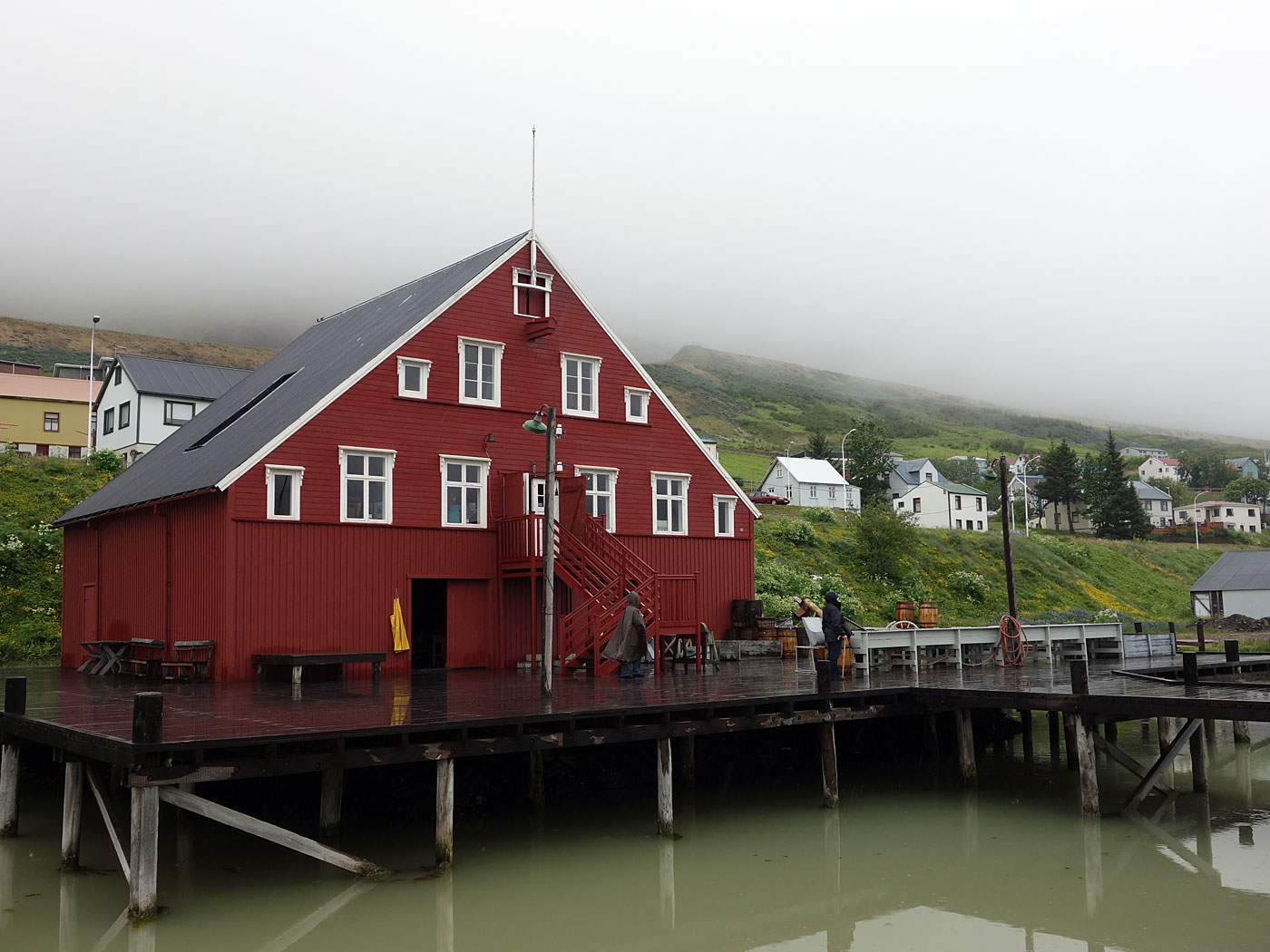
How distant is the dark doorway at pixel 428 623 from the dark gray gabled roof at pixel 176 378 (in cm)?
3200

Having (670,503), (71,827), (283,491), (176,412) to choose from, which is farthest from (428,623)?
(176,412)

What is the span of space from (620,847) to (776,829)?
2511 millimetres

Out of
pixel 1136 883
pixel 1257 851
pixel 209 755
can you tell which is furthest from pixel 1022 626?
pixel 209 755

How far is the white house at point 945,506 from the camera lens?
10019cm

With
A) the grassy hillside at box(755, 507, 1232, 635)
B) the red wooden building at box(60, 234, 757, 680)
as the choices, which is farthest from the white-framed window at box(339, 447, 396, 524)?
the grassy hillside at box(755, 507, 1232, 635)

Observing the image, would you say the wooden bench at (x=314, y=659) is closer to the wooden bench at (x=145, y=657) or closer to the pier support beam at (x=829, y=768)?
the wooden bench at (x=145, y=657)

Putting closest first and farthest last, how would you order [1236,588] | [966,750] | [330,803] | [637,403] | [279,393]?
[330,803] < [966,750] < [279,393] < [637,403] < [1236,588]

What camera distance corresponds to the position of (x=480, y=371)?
2534 cm

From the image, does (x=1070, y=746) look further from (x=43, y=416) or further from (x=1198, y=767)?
(x=43, y=416)

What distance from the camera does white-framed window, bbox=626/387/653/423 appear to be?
2797 centimetres

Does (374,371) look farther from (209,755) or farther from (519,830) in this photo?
(209,755)

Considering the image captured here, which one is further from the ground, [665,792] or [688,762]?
[665,792]

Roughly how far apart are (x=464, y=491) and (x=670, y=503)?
5.88m

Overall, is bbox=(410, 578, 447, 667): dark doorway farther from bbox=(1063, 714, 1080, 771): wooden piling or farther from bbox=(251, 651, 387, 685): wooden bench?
bbox=(1063, 714, 1080, 771): wooden piling
